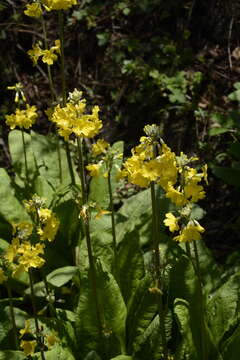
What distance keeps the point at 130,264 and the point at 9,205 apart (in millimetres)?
1245

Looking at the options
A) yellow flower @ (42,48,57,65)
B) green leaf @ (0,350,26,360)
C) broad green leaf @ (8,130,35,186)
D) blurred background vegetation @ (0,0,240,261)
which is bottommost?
green leaf @ (0,350,26,360)

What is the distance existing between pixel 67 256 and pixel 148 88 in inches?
93.6

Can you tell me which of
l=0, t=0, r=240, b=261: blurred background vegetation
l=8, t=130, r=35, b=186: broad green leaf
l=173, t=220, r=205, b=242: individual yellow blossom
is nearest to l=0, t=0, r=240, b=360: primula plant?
l=173, t=220, r=205, b=242: individual yellow blossom

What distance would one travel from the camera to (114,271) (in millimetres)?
3902

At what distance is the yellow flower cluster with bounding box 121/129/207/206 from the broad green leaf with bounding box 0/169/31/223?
81.5 inches

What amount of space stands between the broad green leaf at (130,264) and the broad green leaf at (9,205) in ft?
3.53

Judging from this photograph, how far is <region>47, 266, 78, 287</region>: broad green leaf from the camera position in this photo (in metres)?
3.98

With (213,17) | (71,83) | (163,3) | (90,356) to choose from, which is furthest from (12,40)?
(90,356)

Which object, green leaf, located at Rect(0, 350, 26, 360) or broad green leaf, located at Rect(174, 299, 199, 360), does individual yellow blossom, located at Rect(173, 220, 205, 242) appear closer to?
broad green leaf, located at Rect(174, 299, 199, 360)

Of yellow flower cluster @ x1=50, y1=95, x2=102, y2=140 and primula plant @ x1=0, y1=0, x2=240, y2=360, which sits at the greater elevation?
yellow flower cluster @ x1=50, y1=95, x2=102, y2=140

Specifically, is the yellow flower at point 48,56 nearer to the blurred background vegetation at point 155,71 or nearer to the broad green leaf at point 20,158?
the broad green leaf at point 20,158

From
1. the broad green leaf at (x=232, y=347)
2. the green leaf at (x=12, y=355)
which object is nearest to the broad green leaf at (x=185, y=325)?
the broad green leaf at (x=232, y=347)

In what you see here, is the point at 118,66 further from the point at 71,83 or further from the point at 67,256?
the point at 67,256

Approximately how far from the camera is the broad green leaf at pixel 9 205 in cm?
454
